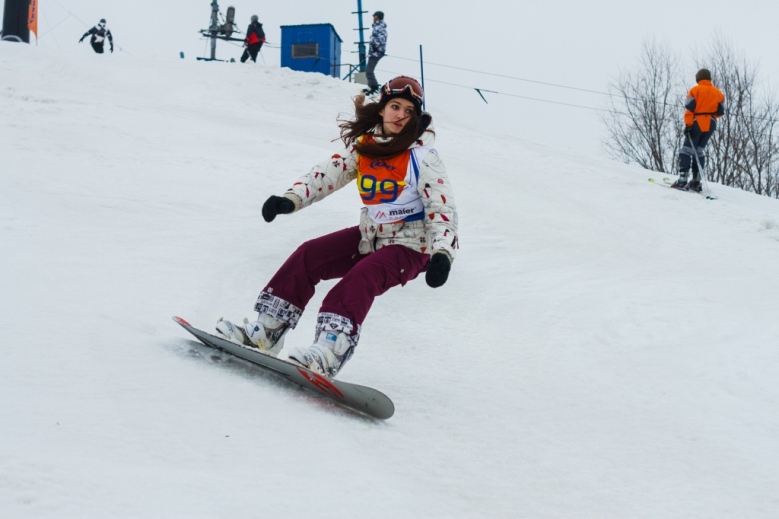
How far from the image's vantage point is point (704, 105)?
1009 centimetres

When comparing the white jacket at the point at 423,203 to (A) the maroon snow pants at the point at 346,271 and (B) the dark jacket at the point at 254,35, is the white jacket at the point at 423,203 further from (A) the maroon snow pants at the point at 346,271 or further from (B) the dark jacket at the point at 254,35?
(B) the dark jacket at the point at 254,35

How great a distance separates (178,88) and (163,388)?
12.5 m

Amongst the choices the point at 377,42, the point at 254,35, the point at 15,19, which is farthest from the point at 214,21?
the point at 377,42

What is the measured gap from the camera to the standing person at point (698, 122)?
10.1m

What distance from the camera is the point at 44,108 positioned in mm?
9477

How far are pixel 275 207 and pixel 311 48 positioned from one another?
20.6 metres

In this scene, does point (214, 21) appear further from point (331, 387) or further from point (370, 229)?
point (331, 387)

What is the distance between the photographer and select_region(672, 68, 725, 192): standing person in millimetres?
10078

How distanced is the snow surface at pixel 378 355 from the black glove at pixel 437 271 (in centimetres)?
59

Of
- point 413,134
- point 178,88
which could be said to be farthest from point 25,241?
point 178,88

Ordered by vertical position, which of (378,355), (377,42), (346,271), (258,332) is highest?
(377,42)

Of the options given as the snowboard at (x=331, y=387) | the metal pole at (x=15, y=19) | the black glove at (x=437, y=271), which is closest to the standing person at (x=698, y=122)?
the black glove at (x=437, y=271)

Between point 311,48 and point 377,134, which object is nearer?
point 377,134

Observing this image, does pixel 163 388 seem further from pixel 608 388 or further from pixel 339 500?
pixel 608 388
